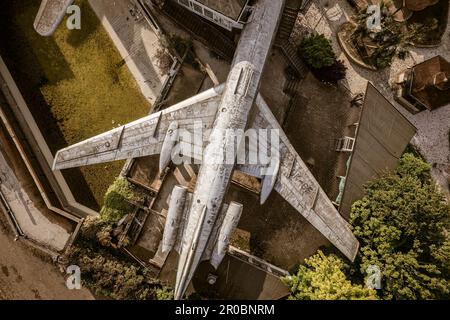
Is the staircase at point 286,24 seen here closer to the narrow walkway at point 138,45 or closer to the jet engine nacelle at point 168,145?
the narrow walkway at point 138,45

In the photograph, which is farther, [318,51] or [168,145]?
[318,51]

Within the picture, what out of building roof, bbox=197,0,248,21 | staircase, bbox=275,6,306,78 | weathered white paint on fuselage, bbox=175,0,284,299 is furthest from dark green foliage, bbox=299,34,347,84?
building roof, bbox=197,0,248,21

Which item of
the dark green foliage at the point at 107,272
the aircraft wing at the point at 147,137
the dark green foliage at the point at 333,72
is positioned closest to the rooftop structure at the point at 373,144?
the dark green foliage at the point at 333,72

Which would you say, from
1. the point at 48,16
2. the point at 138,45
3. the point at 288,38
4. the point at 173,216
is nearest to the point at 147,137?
the point at 173,216

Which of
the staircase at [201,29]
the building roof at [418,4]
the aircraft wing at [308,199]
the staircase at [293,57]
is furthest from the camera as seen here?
the building roof at [418,4]

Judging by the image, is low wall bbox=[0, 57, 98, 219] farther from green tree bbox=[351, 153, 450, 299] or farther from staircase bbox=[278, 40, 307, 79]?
green tree bbox=[351, 153, 450, 299]

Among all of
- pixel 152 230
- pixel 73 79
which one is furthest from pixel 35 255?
pixel 73 79

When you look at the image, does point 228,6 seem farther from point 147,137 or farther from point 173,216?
point 173,216
